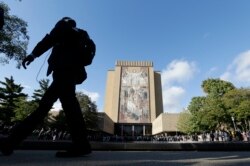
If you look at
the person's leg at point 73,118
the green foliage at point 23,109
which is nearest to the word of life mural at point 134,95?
the green foliage at point 23,109

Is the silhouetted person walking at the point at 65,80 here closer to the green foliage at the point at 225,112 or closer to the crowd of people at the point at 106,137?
the crowd of people at the point at 106,137

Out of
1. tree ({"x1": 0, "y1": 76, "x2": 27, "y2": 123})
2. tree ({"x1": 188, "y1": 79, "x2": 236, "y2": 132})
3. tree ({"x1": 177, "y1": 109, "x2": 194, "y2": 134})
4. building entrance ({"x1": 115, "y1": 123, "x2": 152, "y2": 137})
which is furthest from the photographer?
building entrance ({"x1": 115, "y1": 123, "x2": 152, "y2": 137})

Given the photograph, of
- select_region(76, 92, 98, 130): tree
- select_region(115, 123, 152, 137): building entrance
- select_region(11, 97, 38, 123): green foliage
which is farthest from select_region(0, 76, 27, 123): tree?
select_region(115, 123, 152, 137): building entrance

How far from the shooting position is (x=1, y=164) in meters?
2.54

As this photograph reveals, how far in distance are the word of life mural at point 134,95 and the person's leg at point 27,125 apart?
83.8m

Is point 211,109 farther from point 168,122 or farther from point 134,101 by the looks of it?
point 134,101

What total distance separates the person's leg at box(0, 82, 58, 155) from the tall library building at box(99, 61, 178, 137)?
3057 inches

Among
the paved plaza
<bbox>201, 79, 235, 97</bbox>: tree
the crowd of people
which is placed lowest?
the paved plaza

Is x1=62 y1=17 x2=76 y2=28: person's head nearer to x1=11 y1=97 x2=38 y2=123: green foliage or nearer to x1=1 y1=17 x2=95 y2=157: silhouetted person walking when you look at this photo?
x1=1 y1=17 x2=95 y2=157: silhouetted person walking

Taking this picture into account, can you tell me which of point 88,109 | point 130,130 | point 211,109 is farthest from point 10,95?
point 130,130

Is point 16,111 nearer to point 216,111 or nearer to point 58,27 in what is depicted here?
point 216,111

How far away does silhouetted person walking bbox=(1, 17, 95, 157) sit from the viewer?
11.1ft

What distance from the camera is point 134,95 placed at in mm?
90188

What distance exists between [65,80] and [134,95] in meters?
86.7
